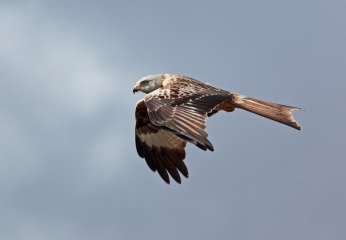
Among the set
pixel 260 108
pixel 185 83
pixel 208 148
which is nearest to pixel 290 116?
pixel 260 108

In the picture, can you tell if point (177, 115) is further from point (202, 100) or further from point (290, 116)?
point (290, 116)

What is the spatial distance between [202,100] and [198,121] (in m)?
1.16

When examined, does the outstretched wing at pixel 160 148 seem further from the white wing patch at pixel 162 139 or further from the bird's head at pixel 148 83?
the bird's head at pixel 148 83

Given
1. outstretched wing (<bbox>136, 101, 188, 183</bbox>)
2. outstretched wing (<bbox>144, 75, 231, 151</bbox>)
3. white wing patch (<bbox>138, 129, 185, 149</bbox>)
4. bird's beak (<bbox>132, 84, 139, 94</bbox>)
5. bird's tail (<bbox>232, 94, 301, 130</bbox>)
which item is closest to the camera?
outstretched wing (<bbox>144, 75, 231, 151</bbox>)

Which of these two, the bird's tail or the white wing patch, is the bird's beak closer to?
the white wing patch

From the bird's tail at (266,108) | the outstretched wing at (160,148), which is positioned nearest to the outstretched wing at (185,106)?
the bird's tail at (266,108)

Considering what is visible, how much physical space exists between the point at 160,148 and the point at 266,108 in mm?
1872

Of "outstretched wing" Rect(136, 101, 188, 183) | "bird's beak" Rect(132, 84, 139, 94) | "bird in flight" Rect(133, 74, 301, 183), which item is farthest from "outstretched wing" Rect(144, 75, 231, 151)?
"outstretched wing" Rect(136, 101, 188, 183)

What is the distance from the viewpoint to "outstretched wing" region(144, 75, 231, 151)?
14203 millimetres

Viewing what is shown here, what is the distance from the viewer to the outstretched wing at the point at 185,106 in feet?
46.6

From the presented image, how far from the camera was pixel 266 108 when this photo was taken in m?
16.9

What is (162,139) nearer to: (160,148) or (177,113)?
(160,148)

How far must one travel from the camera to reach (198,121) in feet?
47.7

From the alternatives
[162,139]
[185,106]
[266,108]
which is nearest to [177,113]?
[185,106]
